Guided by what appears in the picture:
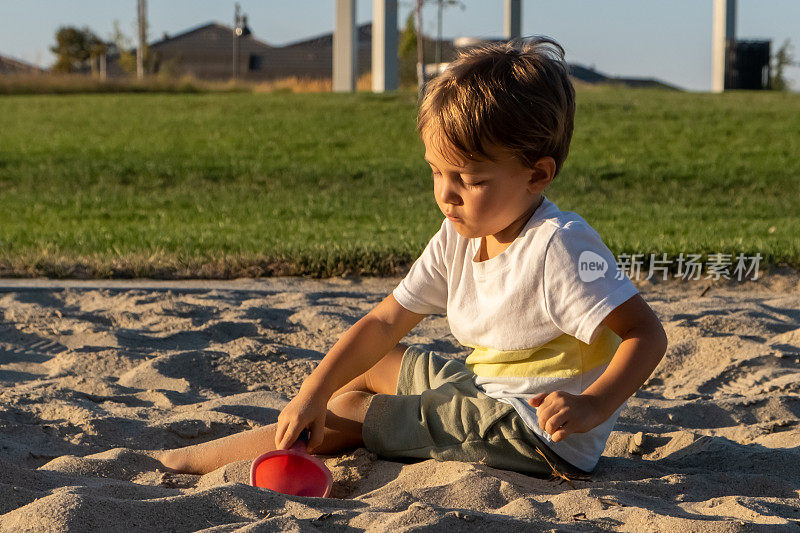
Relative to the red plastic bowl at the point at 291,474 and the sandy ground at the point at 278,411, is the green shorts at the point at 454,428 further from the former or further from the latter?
the red plastic bowl at the point at 291,474

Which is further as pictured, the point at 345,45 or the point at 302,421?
the point at 345,45

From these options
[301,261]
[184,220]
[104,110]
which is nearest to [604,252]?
[301,261]

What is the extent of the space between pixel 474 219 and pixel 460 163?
0.14m

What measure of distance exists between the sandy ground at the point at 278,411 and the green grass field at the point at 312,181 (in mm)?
653

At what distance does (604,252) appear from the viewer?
217 cm

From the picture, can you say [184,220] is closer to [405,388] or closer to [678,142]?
[405,388]

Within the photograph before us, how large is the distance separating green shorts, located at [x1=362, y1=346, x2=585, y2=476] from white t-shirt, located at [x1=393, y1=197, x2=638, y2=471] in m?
0.04

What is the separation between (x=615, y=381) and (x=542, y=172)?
0.53 m

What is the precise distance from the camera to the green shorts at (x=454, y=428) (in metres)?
2.29

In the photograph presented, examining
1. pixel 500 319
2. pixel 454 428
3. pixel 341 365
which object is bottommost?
pixel 454 428

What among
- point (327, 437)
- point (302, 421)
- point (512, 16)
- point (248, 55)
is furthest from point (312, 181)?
point (248, 55)

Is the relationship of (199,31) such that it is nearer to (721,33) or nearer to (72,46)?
(72,46)

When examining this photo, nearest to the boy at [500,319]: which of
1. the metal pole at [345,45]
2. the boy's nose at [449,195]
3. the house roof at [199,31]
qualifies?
the boy's nose at [449,195]

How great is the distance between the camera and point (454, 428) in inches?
92.9
